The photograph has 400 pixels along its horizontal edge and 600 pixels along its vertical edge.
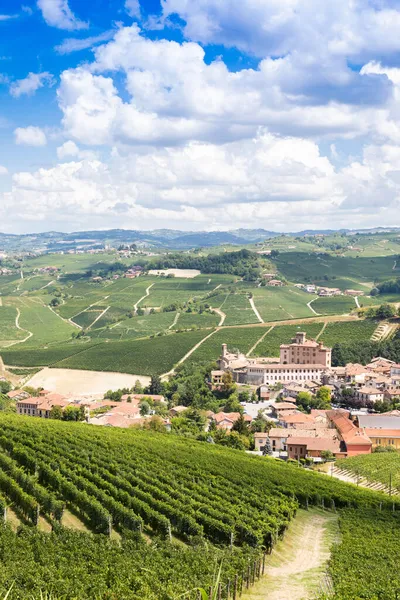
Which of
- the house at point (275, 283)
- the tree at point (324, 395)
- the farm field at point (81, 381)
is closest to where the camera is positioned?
the tree at point (324, 395)

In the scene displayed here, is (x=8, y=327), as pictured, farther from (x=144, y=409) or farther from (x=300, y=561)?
(x=300, y=561)

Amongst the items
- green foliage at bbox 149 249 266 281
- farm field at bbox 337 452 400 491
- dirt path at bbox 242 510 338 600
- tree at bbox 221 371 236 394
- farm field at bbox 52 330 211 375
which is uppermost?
green foliage at bbox 149 249 266 281

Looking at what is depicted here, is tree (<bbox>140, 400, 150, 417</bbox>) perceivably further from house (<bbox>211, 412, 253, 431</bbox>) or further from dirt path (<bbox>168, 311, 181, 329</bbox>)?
dirt path (<bbox>168, 311, 181, 329</bbox>)

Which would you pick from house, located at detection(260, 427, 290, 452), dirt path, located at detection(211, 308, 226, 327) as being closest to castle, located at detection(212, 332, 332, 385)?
house, located at detection(260, 427, 290, 452)

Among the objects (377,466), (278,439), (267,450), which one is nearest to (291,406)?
(278,439)

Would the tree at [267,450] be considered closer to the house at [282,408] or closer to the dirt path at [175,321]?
the house at [282,408]

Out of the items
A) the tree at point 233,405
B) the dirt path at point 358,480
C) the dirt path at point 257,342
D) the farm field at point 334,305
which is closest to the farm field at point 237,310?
the dirt path at point 257,342
